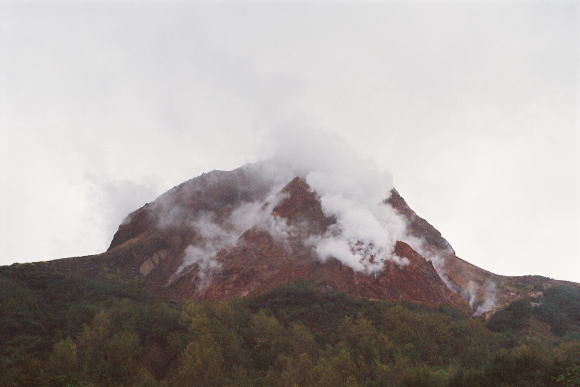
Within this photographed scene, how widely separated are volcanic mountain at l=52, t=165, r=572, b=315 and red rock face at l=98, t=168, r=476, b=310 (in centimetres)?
19

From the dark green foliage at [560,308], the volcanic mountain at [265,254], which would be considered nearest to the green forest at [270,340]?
the dark green foliage at [560,308]

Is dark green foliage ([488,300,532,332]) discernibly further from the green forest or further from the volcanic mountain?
the volcanic mountain

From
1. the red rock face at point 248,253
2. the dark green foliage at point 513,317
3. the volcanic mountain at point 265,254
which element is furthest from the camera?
the volcanic mountain at point 265,254

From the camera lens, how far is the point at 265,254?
8412cm

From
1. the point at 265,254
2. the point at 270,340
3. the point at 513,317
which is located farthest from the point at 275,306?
the point at 513,317

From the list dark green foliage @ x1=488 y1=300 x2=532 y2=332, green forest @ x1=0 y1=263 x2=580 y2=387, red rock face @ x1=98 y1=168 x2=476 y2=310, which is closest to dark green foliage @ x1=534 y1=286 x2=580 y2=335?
green forest @ x1=0 y1=263 x2=580 y2=387

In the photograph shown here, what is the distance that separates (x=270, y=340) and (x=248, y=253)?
90.5 ft

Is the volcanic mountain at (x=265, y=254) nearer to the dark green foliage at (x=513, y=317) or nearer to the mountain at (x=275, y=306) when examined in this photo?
the mountain at (x=275, y=306)

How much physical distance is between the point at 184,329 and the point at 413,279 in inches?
1466

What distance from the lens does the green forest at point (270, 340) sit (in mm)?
45531

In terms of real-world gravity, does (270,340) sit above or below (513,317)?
below

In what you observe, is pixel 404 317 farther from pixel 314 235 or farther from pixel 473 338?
pixel 314 235

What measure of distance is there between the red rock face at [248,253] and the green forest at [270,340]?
18.8 ft

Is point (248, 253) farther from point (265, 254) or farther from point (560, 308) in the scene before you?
point (560, 308)
